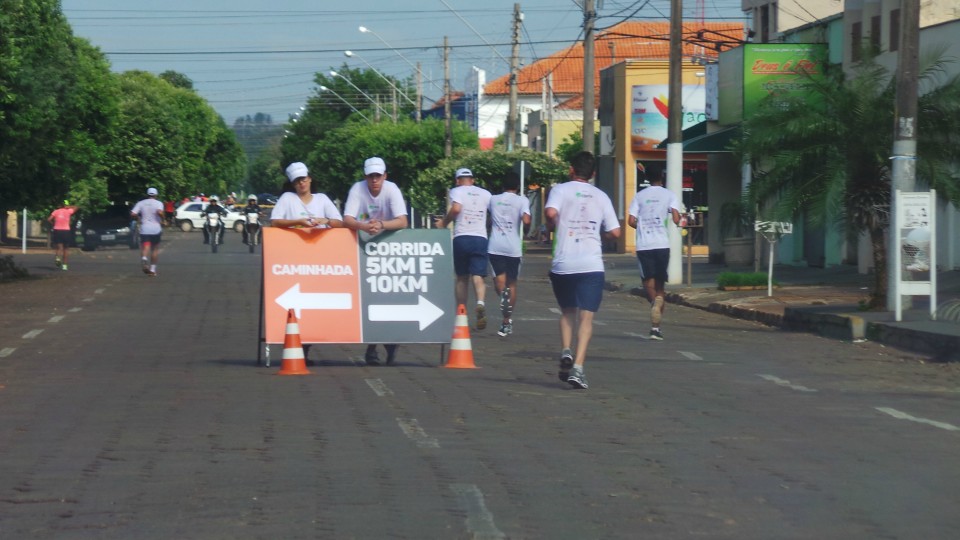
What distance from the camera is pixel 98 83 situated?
138ft

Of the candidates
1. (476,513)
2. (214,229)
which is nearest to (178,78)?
(214,229)

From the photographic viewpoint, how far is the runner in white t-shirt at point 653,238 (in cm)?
1666

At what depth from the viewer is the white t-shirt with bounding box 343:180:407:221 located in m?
13.2

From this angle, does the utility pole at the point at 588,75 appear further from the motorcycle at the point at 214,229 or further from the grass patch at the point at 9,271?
the motorcycle at the point at 214,229

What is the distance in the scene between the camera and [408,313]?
1312 centimetres

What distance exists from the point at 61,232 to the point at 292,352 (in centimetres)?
2354

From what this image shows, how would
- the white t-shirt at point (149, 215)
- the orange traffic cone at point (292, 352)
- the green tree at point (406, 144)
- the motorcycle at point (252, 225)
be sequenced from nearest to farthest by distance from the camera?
the orange traffic cone at point (292, 352), the white t-shirt at point (149, 215), the motorcycle at point (252, 225), the green tree at point (406, 144)

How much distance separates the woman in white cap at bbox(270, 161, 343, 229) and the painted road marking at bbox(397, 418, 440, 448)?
346 cm

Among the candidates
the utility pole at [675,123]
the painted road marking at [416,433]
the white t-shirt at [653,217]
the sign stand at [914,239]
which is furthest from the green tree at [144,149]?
the painted road marking at [416,433]

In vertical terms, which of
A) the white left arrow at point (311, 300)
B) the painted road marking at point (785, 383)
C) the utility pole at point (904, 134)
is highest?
the utility pole at point (904, 134)

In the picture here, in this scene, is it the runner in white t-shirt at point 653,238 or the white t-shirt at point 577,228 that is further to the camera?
the runner in white t-shirt at point 653,238

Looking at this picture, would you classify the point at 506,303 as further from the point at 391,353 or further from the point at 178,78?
the point at 178,78

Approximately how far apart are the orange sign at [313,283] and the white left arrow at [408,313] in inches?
6.6

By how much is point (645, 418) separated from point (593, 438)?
1.02m
